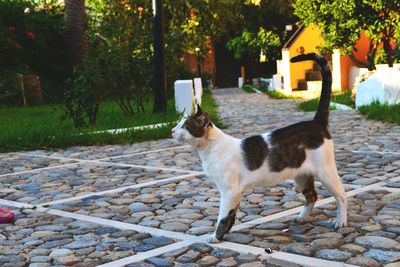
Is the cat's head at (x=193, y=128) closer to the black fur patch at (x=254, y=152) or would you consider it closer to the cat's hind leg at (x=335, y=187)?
the black fur patch at (x=254, y=152)

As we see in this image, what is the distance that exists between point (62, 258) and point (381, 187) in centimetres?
334

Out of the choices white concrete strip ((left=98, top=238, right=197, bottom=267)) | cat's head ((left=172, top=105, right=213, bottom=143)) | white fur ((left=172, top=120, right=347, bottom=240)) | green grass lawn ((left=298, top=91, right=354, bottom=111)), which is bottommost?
white concrete strip ((left=98, top=238, right=197, bottom=267))

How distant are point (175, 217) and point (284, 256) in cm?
140

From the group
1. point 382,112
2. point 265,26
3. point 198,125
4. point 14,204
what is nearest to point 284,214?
point 198,125

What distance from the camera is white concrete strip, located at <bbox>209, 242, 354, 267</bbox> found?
3.27 metres

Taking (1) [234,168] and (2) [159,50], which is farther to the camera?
(2) [159,50]

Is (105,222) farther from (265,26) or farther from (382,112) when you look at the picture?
(265,26)

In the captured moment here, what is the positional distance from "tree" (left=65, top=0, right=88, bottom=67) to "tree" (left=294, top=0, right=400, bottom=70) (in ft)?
30.7

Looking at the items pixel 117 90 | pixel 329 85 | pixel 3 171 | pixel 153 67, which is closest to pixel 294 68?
pixel 153 67

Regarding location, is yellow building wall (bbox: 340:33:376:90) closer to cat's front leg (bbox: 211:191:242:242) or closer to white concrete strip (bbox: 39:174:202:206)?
white concrete strip (bbox: 39:174:202:206)

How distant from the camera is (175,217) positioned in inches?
180

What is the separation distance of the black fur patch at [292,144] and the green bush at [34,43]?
17.4 meters

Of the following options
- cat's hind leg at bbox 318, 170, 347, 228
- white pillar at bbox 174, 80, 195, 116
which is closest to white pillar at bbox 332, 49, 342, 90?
white pillar at bbox 174, 80, 195, 116

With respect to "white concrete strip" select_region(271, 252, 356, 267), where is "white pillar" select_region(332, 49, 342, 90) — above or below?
above
